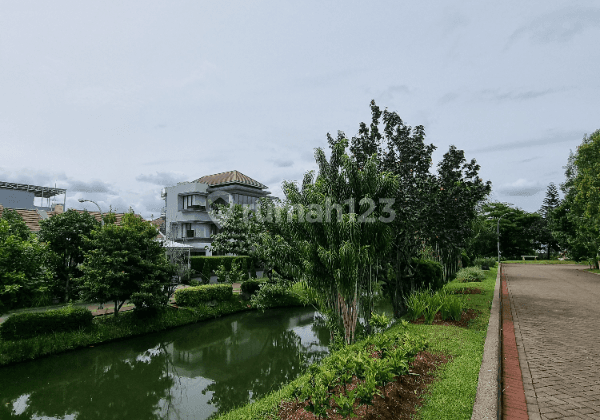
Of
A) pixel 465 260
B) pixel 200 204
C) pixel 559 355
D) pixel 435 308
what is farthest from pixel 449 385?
pixel 200 204

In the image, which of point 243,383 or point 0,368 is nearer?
point 243,383

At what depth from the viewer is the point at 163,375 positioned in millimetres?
8992

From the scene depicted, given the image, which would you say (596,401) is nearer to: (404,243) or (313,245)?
(313,245)

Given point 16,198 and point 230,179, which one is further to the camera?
point 230,179

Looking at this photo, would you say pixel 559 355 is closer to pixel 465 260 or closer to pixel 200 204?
pixel 465 260

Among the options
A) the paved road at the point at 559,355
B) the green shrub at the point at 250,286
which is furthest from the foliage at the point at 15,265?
the paved road at the point at 559,355

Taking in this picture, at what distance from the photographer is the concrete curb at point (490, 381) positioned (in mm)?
4016

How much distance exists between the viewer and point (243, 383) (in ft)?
26.9

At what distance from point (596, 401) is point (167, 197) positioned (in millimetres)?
38795

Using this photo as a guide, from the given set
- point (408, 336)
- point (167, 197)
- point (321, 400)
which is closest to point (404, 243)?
point (408, 336)

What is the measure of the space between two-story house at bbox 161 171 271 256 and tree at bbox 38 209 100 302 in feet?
63.7

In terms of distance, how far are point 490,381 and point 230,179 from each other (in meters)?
34.5

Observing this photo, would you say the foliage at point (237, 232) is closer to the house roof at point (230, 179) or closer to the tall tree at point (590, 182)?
the house roof at point (230, 179)

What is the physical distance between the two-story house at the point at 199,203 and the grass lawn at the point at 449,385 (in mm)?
29789
